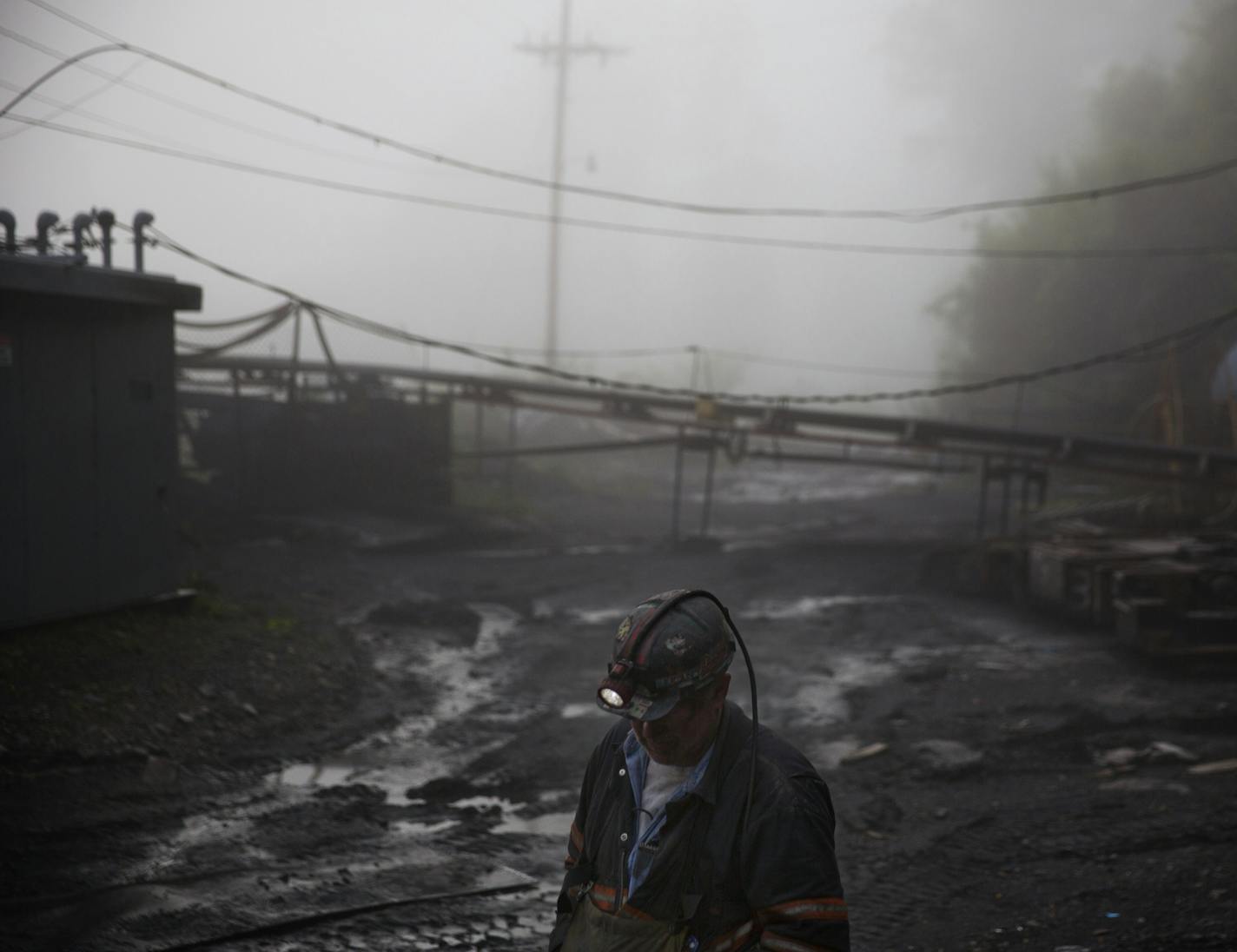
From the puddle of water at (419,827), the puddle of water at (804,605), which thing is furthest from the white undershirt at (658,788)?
the puddle of water at (804,605)

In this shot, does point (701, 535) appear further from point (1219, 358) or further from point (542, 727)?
point (1219, 358)

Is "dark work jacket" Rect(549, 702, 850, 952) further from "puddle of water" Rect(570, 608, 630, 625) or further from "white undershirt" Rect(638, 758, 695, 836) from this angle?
"puddle of water" Rect(570, 608, 630, 625)

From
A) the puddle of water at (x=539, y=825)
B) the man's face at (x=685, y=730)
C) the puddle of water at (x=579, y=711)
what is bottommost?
the puddle of water at (x=579, y=711)

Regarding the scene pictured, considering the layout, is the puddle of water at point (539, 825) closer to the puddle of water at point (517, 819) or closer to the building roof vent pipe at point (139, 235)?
the puddle of water at point (517, 819)

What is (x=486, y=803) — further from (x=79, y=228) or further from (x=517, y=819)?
(x=79, y=228)

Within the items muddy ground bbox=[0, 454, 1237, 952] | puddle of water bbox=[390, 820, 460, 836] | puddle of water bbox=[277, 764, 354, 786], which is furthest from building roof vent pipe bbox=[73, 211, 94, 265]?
puddle of water bbox=[390, 820, 460, 836]

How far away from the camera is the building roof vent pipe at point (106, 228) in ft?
29.0

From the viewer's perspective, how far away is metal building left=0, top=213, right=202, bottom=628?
779 cm

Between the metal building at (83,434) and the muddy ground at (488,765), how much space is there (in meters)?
0.43

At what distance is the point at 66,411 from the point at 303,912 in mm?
4994

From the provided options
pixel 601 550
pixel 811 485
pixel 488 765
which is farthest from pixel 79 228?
pixel 811 485

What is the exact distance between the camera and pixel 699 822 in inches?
95.2

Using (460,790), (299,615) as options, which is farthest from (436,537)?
(460,790)

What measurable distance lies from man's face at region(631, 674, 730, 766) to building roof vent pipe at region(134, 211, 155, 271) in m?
8.06
